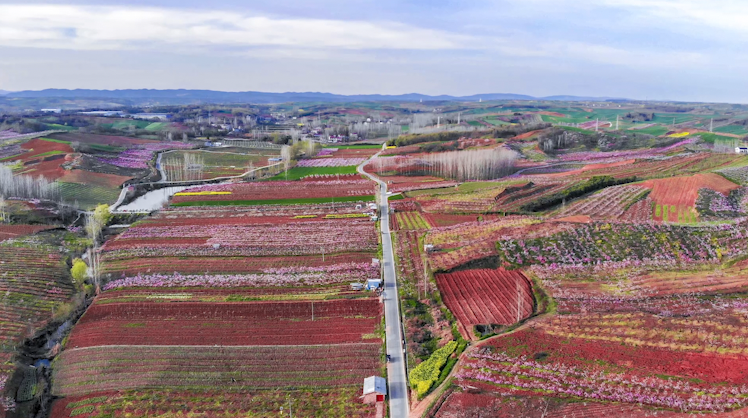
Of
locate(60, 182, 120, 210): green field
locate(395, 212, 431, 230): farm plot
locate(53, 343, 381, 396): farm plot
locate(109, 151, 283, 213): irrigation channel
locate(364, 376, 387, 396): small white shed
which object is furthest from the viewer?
locate(60, 182, 120, 210): green field

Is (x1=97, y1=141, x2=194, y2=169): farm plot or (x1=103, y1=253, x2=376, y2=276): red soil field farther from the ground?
(x1=97, y1=141, x2=194, y2=169): farm plot

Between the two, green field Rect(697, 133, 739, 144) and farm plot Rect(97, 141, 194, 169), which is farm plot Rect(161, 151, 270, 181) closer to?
farm plot Rect(97, 141, 194, 169)

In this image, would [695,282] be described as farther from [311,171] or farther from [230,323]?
[311,171]

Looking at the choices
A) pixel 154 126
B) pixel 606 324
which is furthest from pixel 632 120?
pixel 606 324

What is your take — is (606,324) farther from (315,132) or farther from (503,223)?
(315,132)

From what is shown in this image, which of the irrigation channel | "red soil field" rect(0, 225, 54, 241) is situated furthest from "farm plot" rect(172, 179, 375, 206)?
"red soil field" rect(0, 225, 54, 241)

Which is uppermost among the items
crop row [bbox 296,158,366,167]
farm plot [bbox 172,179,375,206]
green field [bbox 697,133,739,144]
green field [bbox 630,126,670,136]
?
green field [bbox 630,126,670,136]

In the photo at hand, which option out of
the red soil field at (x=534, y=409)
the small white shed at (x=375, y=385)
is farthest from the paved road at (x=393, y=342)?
the red soil field at (x=534, y=409)
